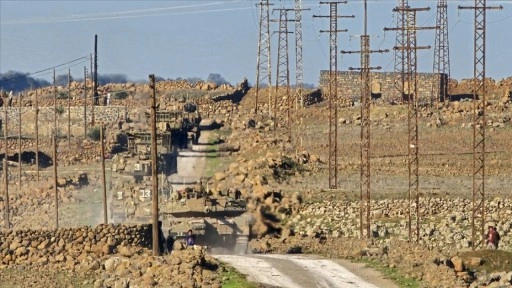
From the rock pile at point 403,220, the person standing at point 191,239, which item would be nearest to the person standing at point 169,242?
the person standing at point 191,239

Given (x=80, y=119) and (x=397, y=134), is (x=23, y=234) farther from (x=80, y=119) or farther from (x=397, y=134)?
(x=80, y=119)

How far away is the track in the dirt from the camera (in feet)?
130

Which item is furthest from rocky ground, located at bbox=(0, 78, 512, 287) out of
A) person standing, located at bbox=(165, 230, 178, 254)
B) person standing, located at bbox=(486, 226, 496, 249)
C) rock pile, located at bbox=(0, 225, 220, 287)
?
person standing, located at bbox=(165, 230, 178, 254)

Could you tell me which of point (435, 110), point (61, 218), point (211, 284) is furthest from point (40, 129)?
point (211, 284)

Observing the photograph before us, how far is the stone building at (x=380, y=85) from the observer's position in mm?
125500

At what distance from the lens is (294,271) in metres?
42.1

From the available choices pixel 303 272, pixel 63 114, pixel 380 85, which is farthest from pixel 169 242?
pixel 380 85

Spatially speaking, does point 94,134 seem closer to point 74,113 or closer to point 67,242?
point 74,113

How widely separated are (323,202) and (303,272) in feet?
87.0

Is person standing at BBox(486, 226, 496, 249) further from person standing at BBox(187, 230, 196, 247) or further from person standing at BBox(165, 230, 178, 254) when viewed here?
person standing at BBox(165, 230, 178, 254)

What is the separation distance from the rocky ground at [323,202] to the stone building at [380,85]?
36.5 feet

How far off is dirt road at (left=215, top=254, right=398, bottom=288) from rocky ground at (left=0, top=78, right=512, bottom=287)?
0.95 meters

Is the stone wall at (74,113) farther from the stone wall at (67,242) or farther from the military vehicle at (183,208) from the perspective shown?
the stone wall at (67,242)

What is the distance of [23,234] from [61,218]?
1423 centimetres
